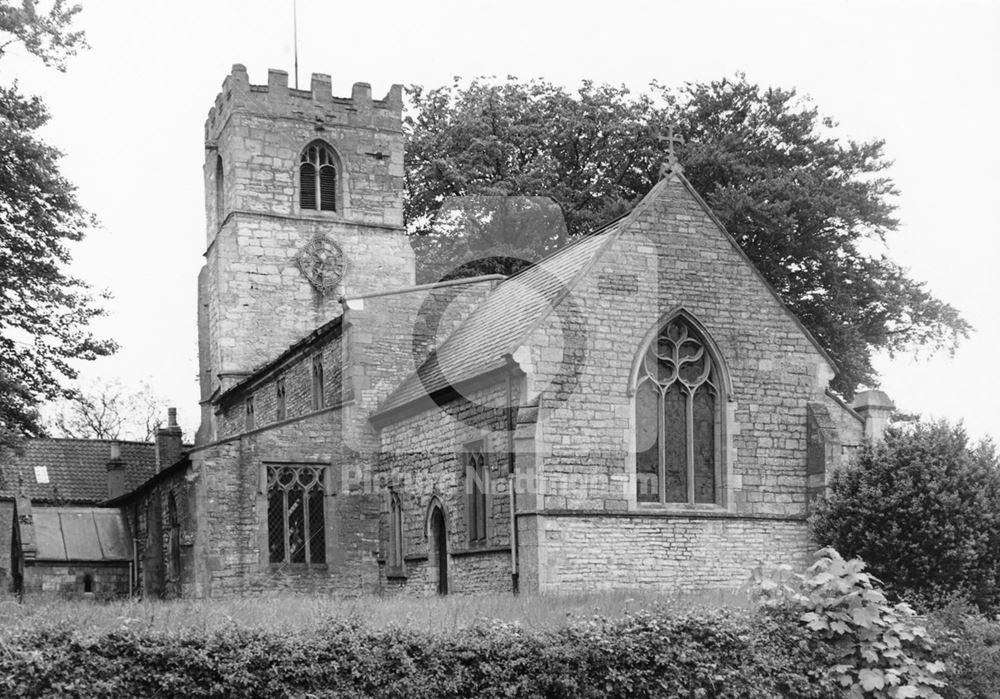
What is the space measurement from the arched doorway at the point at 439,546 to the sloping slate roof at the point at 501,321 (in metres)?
2.28

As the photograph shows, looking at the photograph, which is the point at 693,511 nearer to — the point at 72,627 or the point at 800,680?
the point at 800,680

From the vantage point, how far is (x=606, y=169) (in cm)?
4181

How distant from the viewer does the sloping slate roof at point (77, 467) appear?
45656 millimetres

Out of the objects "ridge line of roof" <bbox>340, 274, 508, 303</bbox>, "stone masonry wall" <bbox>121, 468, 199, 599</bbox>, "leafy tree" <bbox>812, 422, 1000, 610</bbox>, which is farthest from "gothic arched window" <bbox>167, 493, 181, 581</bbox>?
"leafy tree" <bbox>812, 422, 1000, 610</bbox>

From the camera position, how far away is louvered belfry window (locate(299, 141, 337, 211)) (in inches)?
1469

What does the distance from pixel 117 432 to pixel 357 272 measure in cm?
3189

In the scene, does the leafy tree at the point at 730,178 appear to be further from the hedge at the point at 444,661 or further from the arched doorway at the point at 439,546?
the hedge at the point at 444,661

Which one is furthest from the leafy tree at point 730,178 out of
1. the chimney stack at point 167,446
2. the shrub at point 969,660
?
the shrub at point 969,660

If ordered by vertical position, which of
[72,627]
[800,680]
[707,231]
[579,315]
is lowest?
[800,680]

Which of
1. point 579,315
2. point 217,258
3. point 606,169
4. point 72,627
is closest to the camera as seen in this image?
point 72,627

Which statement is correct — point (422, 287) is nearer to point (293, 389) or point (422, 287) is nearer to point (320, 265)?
point (293, 389)

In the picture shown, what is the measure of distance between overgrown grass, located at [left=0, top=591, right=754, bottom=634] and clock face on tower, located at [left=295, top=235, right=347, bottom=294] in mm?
21515

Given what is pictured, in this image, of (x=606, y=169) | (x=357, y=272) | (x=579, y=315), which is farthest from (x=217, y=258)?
(x=579, y=315)

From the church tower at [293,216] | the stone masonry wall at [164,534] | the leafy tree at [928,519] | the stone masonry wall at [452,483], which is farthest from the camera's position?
the church tower at [293,216]
